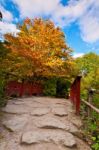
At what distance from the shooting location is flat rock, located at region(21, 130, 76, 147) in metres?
4.51

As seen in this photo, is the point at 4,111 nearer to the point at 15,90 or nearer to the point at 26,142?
the point at 26,142

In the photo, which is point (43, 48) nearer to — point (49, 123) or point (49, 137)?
point (49, 123)

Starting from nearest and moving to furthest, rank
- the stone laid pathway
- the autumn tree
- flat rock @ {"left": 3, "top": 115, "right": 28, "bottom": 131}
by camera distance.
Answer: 1. the stone laid pathway
2. flat rock @ {"left": 3, "top": 115, "right": 28, "bottom": 131}
3. the autumn tree

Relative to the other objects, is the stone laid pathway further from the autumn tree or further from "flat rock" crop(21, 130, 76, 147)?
the autumn tree

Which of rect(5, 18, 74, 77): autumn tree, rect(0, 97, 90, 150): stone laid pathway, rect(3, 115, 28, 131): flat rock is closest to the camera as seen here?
rect(0, 97, 90, 150): stone laid pathway

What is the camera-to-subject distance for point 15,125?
5.57 m

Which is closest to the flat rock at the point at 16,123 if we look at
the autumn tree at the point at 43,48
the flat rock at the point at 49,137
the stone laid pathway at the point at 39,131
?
the stone laid pathway at the point at 39,131

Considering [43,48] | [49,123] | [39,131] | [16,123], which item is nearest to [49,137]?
[39,131]

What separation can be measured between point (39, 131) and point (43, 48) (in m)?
11.7

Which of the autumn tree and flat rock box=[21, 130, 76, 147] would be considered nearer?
flat rock box=[21, 130, 76, 147]

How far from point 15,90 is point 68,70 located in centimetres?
527

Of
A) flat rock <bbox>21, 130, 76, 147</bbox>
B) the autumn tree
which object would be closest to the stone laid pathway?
flat rock <bbox>21, 130, 76, 147</bbox>

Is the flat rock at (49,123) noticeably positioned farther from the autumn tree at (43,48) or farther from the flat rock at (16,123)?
the autumn tree at (43,48)

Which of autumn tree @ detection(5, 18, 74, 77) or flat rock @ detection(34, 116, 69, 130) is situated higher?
autumn tree @ detection(5, 18, 74, 77)
